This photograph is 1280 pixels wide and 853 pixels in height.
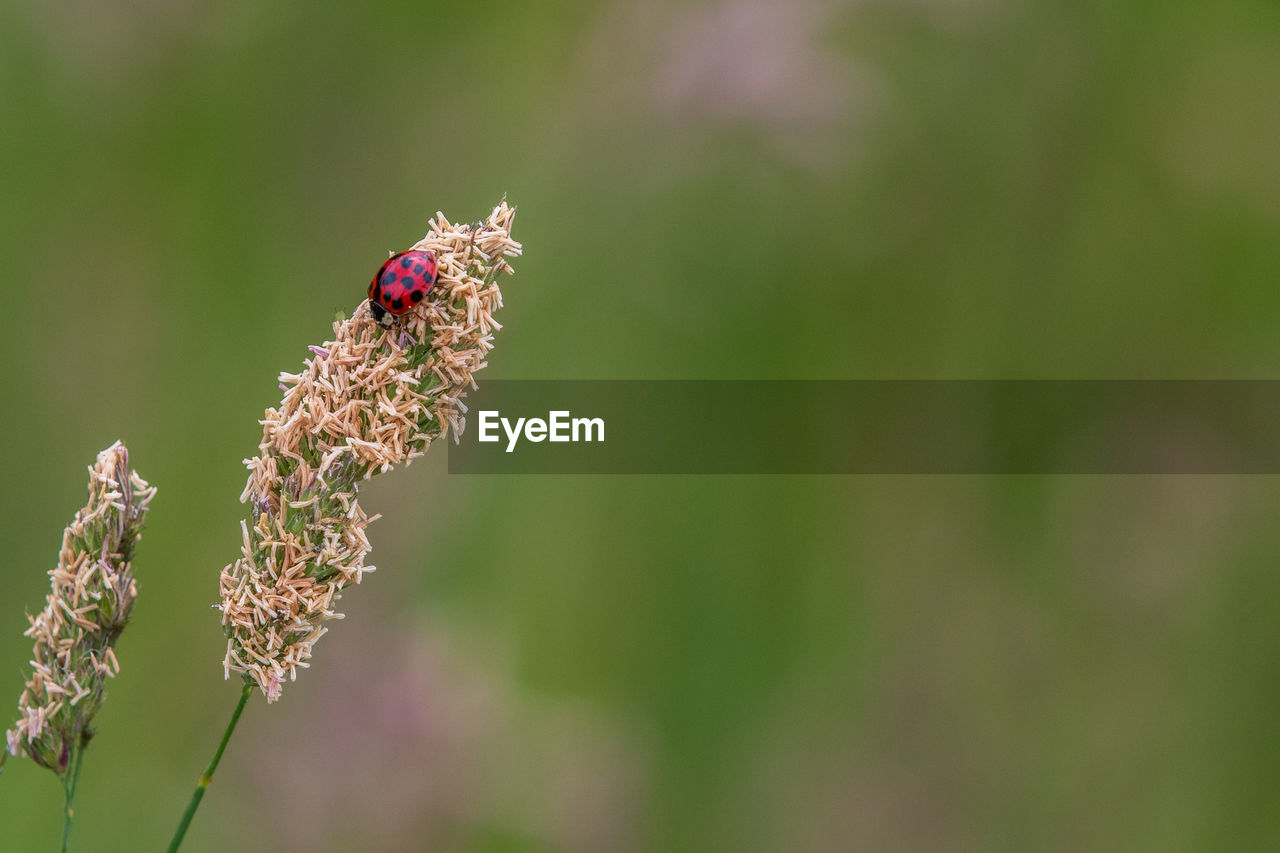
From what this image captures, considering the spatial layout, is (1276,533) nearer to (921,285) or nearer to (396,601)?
(921,285)

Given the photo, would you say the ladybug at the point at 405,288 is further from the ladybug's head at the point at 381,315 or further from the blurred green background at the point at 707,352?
the blurred green background at the point at 707,352

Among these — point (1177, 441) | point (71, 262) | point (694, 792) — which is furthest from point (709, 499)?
point (71, 262)

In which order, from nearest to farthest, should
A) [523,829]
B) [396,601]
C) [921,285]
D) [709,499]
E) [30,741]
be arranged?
[30,741] < [523,829] < [396,601] < [709,499] < [921,285]

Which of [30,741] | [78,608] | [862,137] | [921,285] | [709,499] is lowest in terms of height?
Result: [30,741]

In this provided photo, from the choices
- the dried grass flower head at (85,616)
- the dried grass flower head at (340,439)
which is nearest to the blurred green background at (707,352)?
the dried grass flower head at (85,616)

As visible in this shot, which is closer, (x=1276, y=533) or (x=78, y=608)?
(x=78, y=608)

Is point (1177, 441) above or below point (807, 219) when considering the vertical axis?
below

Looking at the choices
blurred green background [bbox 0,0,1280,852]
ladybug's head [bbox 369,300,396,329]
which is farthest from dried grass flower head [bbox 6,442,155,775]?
blurred green background [bbox 0,0,1280,852]
